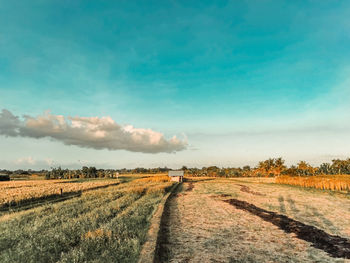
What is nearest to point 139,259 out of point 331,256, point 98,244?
point 98,244

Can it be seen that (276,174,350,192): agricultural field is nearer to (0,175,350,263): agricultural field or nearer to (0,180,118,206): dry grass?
(0,175,350,263): agricultural field

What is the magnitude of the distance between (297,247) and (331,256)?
38.4 inches

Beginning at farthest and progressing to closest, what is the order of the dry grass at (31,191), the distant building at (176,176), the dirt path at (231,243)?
1. the distant building at (176,176)
2. the dry grass at (31,191)
3. the dirt path at (231,243)

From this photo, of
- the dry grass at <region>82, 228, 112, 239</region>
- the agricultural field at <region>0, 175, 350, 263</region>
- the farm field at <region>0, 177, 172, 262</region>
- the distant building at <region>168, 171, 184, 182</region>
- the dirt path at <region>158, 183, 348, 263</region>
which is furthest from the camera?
the distant building at <region>168, 171, 184, 182</region>

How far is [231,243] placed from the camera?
7.82 meters

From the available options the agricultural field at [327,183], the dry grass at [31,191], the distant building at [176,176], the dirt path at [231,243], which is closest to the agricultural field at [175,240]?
the dirt path at [231,243]

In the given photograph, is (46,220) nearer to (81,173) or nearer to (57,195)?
(57,195)

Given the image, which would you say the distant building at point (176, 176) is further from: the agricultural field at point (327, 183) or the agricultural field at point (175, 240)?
the agricultural field at point (175, 240)

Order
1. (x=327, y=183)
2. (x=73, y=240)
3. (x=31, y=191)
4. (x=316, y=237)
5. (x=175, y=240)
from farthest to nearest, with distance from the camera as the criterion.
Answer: (x=327, y=183), (x=31, y=191), (x=316, y=237), (x=175, y=240), (x=73, y=240)

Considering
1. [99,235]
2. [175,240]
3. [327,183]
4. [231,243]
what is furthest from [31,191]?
[327,183]

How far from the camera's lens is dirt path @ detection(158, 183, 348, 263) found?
6527mm

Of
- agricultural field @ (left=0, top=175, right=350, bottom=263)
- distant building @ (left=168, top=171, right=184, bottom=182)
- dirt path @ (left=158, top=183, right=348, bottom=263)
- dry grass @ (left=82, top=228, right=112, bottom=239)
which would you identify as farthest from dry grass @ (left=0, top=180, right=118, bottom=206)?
distant building @ (left=168, top=171, right=184, bottom=182)

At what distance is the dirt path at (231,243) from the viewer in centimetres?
653

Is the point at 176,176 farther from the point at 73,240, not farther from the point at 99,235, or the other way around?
the point at 73,240
